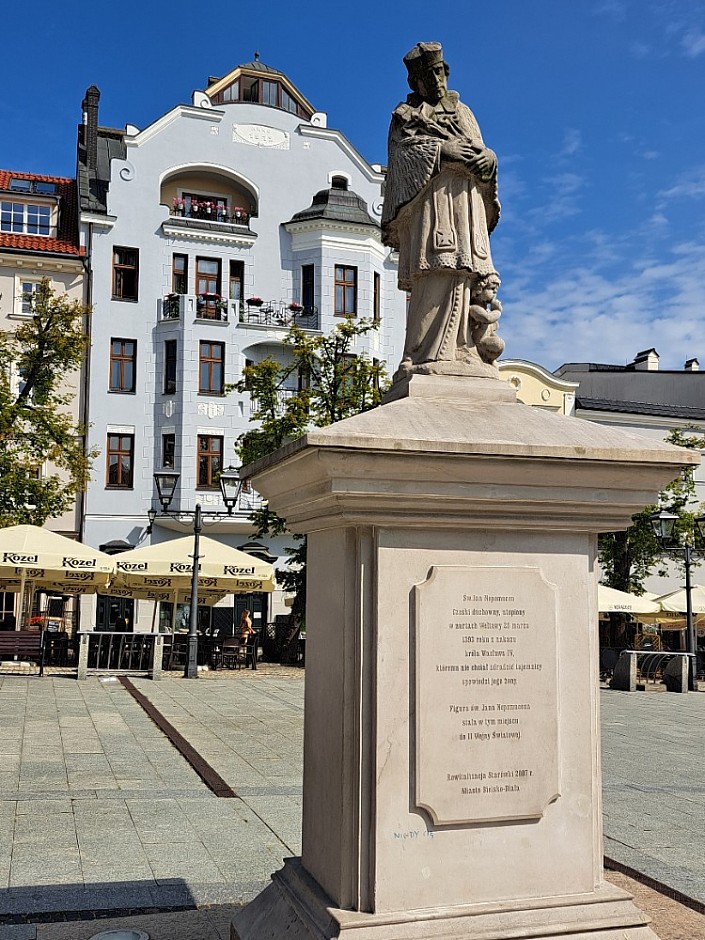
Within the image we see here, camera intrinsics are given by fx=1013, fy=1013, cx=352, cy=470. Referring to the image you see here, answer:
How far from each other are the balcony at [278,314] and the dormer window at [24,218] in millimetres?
7686

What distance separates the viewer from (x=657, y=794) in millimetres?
8602

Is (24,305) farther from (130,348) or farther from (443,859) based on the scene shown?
(443,859)

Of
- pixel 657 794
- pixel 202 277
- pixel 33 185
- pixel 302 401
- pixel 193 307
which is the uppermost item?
pixel 33 185

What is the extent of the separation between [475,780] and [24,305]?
108 feet

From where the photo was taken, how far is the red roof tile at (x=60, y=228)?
34250 mm

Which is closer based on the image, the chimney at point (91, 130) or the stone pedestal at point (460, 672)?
Result: the stone pedestal at point (460, 672)

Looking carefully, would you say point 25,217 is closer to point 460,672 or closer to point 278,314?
point 278,314

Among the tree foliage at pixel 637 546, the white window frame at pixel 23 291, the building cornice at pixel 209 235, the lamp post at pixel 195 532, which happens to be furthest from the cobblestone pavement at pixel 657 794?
the white window frame at pixel 23 291

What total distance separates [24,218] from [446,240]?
3469cm

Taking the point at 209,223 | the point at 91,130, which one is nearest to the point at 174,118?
the point at 91,130

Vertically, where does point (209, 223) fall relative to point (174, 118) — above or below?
below

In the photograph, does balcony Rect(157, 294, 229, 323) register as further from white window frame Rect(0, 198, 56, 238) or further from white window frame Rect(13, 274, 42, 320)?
white window frame Rect(0, 198, 56, 238)

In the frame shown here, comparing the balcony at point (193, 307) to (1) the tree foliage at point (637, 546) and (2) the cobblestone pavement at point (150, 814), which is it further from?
(2) the cobblestone pavement at point (150, 814)

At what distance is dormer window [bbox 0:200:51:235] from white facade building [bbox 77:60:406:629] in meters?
2.02
